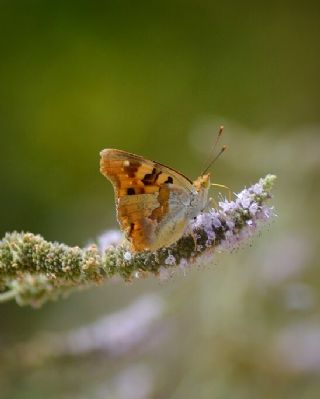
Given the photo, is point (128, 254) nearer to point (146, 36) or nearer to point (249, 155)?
point (249, 155)

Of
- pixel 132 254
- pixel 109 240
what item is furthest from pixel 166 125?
Answer: pixel 132 254

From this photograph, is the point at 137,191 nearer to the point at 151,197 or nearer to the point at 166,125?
the point at 151,197

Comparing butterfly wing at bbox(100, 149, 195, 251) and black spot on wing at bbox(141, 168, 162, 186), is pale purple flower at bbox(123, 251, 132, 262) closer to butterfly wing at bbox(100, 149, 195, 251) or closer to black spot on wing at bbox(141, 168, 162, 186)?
butterfly wing at bbox(100, 149, 195, 251)

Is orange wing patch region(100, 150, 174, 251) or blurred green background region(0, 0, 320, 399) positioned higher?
blurred green background region(0, 0, 320, 399)

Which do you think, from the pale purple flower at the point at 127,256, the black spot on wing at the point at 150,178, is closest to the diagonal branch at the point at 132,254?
the pale purple flower at the point at 127,256

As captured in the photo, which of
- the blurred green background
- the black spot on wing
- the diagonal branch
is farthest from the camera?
the blurred green background

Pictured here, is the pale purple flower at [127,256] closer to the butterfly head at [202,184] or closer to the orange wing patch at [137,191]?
the orange wing patch at [137,191]

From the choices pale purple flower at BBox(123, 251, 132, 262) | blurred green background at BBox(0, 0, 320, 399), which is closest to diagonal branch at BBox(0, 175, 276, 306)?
pale purple flower at BBox(123, 251, 132, 262)
